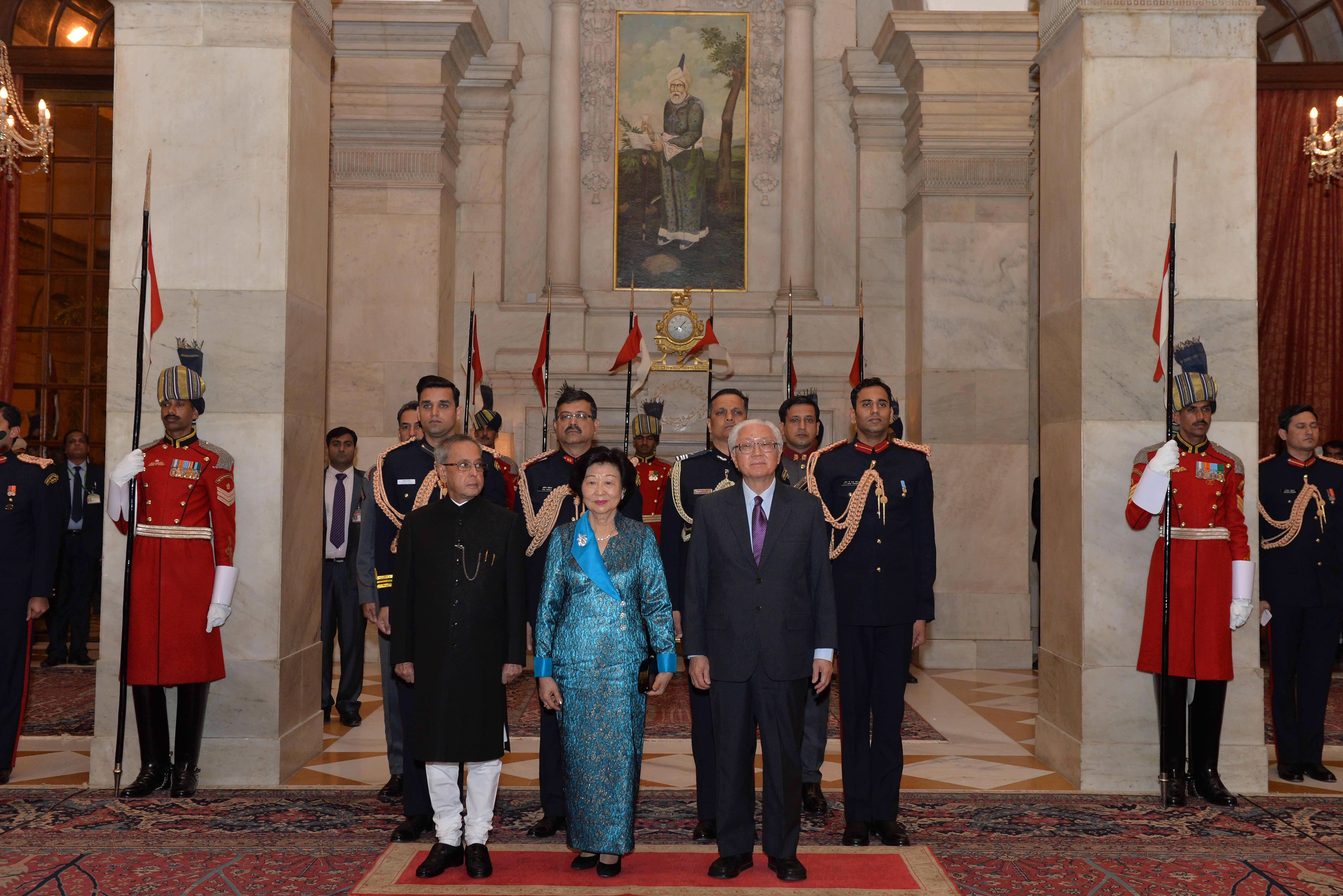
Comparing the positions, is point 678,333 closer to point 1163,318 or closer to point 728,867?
point 1163,318

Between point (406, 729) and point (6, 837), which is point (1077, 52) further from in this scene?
point (6, 837)

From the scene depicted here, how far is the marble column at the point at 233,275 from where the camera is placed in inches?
237

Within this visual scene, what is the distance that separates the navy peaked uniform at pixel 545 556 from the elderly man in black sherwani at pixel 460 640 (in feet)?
0.57

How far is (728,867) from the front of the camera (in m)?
4.42

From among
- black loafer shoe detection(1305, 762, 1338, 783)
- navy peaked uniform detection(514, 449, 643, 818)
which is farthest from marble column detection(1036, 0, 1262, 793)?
navy peaked uniform detection(514, 449, 643, 818)

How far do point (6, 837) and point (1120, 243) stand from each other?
5990 millimetres

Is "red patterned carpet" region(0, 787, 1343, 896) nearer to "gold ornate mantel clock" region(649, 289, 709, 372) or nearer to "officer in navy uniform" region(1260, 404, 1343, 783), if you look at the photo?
"officer in navy uniform" region(1260, 404, 1343, 783)

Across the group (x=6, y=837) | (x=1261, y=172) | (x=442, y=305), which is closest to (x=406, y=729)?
(x=6, y=837)

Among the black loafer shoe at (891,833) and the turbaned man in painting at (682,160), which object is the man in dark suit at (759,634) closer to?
the black loafer shoe at (891,833)

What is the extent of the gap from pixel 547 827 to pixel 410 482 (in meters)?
1.69

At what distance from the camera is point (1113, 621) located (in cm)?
604

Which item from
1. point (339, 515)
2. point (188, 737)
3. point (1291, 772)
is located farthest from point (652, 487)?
point (1291, 772)

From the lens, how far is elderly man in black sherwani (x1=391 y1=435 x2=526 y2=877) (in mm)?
4398

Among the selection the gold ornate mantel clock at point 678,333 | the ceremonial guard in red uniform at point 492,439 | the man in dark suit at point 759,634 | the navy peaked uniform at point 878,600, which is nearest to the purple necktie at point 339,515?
the ceremonial guard in red uniform at point 492,439
